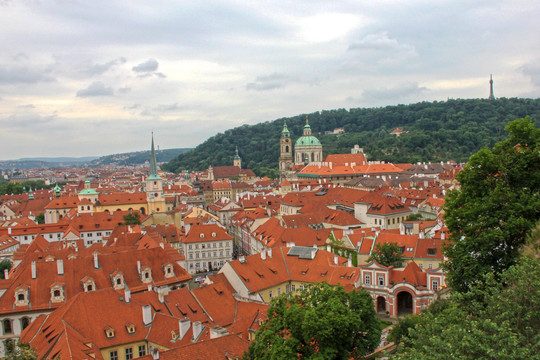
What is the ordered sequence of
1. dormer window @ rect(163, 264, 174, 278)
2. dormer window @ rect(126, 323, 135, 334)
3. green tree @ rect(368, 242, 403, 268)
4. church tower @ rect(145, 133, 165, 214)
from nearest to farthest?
dormer window @ rect(126, 323, 135, 334), dormer window @ rect(163, 264, 174, 278), green tree @ rect(368, 242, 403, 268), church tower @ rect(145, 133, 165, 214)

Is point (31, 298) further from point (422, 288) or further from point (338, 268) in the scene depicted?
point (422, 288)

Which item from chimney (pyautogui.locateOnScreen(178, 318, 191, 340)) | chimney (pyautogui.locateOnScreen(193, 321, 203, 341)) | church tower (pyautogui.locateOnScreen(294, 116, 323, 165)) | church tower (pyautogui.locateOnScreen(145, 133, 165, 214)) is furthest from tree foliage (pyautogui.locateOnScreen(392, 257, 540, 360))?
church tower (pyautogui.locateOnScreen(294, 116, 323, 165))

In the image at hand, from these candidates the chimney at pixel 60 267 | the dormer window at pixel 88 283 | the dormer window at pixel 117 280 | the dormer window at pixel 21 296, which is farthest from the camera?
the dormer window at pixel 117 280

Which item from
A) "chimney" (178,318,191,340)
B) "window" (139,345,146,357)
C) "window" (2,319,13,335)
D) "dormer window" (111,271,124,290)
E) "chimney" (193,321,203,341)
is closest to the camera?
"chimney" (193,321,203,341)

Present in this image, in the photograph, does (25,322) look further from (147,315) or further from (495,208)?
(495,208)

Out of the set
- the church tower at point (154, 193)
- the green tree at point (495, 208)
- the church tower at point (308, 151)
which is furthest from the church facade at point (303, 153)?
the green tree at point (495, 208)

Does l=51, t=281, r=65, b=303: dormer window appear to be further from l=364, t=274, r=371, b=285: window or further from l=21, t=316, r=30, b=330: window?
l=364, t=274, r=371, b=285: window

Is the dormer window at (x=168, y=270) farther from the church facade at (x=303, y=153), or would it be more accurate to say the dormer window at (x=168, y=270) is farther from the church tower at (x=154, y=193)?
the church facade at (x=303, y=153)
